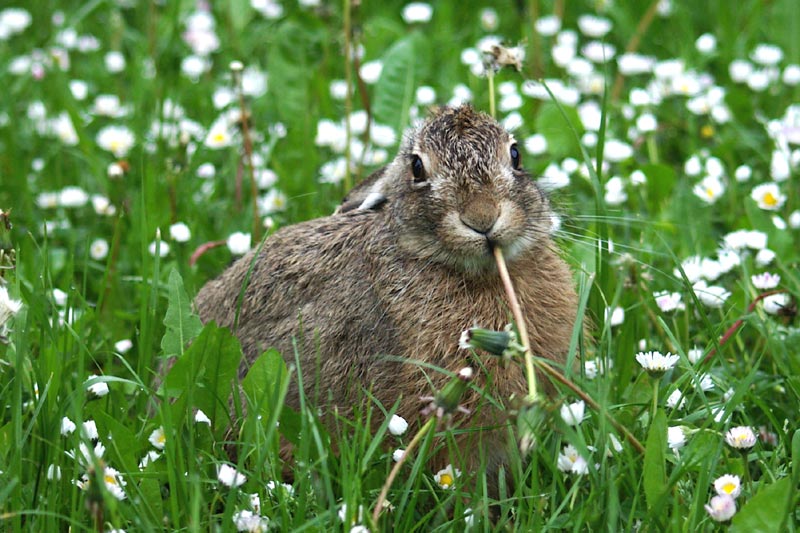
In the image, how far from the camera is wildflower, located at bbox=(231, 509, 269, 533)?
117 inches

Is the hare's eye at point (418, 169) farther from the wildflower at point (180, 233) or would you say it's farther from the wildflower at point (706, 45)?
the wildflower at point (706, 45)

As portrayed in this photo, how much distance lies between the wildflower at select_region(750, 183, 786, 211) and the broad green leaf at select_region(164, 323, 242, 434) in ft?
8.59

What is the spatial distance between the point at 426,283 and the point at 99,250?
7.34ft

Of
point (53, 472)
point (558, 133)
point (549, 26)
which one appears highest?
point (549, 26)

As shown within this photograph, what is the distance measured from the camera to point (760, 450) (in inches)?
135

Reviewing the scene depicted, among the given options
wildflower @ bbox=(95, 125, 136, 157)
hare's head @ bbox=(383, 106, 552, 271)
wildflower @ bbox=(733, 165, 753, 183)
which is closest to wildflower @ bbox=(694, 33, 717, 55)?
wildflower @ bbox=(733, 165, 753, 183)

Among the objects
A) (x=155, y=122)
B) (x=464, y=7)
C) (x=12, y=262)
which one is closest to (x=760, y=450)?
(x=12, y=262)

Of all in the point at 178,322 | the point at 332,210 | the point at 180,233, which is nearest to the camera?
the point at 178,322

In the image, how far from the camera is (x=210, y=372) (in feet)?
11.7

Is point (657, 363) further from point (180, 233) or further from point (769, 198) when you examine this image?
point (180, 233)

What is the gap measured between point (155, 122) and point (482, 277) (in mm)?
3473

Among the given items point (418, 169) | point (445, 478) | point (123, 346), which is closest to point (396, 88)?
point (123, 346)

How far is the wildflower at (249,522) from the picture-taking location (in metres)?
2.97

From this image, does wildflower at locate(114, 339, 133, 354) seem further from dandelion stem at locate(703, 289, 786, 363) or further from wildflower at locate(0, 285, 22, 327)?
dandelion stem at locate(703, 289, 786, 363)
